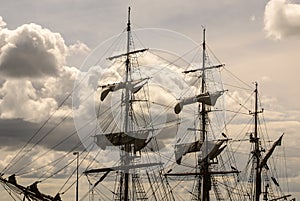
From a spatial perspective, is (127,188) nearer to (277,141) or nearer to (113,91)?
(113,91)

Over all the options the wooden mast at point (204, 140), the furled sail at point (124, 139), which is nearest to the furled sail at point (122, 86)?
the furled sail at point (124, 139)

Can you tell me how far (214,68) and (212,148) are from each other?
13.2m

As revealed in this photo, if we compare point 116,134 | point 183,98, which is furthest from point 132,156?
point 183,98

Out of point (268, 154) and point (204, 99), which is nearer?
point (204, 99)

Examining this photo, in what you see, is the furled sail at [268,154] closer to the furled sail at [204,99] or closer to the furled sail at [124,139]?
the furled sail at [204,99]

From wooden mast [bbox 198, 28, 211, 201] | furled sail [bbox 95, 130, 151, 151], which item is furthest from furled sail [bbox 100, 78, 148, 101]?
wooden mast [bbox 198, 28, 211, 201]

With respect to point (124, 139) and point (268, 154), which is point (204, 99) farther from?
point (124, 139)

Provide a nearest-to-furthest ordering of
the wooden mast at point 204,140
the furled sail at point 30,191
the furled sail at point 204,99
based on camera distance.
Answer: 1. the furled sail at point 30,191
2. the furled sail at point 204,99
3. the wooden mast at point 204,140

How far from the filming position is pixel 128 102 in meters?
116

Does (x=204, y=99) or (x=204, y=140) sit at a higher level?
(x=204, y=99)

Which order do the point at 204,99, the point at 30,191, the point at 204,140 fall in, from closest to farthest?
the point at 30,191 < the point at 204,99 < the point at 204,140

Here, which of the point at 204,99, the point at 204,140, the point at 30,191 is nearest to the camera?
the point at 30,191

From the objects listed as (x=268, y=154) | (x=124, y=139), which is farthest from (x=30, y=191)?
(x=268, y=154)

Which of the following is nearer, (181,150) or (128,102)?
(128,102)
